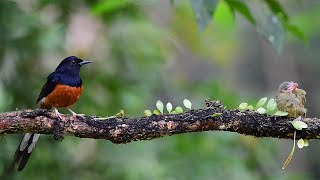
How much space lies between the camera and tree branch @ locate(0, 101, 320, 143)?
10.5ft

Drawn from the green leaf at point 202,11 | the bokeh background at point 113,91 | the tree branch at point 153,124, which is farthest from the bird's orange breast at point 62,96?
the bokeh background at point 113,91

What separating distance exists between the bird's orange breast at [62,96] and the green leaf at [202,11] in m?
0.86

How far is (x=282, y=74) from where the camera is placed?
543 inches

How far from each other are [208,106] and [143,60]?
2.88 m

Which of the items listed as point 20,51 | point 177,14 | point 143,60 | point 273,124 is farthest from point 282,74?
point 273,124

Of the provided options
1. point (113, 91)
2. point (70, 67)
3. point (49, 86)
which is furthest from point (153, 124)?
point (113, 91)

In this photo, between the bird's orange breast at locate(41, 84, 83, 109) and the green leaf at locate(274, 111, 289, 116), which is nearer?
the green leaf at locate(274, 111, 289, 116)

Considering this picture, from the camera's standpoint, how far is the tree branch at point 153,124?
10.5ft

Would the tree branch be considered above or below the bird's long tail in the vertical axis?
below

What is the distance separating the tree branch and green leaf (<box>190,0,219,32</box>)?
1.76 ft

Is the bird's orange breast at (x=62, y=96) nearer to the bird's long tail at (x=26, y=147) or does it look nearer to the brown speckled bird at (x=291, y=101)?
the bird's long tail at (x=26, y=147)

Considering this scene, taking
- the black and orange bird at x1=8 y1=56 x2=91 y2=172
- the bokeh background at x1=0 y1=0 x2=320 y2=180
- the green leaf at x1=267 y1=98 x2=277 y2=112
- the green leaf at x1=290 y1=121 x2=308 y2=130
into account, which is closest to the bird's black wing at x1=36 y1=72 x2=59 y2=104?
the black and orange bird at x1=8 y1=56 x2=91 y2=172

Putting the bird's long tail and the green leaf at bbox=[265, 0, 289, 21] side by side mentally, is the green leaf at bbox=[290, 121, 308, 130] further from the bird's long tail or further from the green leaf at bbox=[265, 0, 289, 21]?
the bird's long tail

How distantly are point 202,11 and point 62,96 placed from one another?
96cm
